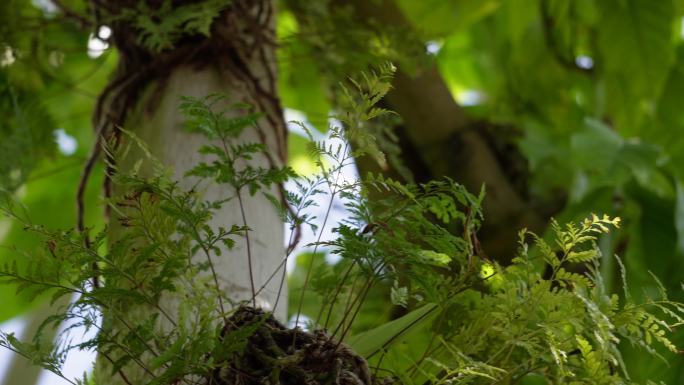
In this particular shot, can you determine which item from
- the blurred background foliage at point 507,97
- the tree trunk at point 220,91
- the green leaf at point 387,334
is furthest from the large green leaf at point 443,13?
the green leaf at point 387,334

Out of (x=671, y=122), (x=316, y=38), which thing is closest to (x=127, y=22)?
(x=316, y=38)

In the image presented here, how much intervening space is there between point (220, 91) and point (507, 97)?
0.93 m

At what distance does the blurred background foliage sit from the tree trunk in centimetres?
7

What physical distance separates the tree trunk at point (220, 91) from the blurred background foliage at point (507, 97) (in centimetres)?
7

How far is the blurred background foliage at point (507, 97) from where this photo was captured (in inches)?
39.1

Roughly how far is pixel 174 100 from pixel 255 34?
0.13 metres

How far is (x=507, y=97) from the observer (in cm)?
164

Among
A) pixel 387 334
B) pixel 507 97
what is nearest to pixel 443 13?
pixel 507 97

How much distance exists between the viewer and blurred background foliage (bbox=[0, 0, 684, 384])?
993 millimetres

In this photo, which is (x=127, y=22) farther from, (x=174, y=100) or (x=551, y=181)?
(x=551, y=181)

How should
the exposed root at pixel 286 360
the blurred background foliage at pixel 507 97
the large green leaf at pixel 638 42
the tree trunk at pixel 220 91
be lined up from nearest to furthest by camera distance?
the exposed root at pixel 286 360
the tree trunk at pixel 220 91
the blurred background foliage at pixel 507 97
the large green leaf at pixel 638 42

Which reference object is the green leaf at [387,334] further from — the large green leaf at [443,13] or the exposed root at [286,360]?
the large green leaf at [443,13]

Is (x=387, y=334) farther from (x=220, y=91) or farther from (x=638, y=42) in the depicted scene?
(x=638, y=42)

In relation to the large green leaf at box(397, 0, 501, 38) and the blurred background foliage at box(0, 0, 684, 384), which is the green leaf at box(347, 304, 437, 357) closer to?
the blurred background foliage at box(0, 0, 684, 384)
